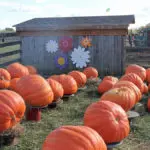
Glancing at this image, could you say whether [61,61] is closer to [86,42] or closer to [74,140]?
[86,42]

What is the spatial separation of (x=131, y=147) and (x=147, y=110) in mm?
2788

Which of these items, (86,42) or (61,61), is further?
(61,61)

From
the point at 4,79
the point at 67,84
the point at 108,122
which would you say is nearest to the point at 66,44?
the point at 4,79

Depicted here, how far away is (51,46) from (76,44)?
1132 millimetres

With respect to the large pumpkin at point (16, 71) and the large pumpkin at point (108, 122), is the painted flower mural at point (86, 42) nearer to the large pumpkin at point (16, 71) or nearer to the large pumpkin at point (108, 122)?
the large pumpkin at point (16, 71)

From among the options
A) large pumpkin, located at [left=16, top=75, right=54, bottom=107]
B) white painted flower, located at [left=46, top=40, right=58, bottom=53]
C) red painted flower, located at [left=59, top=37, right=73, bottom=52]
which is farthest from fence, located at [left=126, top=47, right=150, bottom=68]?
large pumpkin, located at [left=16, top=75, right=54, bottom=107]

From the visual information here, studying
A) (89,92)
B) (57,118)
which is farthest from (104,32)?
(57,118)

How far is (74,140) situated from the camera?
13.6ft

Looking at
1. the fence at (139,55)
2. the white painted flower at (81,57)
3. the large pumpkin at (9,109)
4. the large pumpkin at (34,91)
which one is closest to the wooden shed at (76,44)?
the white painted flower at (81,57)

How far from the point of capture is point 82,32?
14.8 m

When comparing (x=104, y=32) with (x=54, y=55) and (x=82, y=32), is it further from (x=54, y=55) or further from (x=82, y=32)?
(x=54, y=55)

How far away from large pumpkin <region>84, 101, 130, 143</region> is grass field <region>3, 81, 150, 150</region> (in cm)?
63

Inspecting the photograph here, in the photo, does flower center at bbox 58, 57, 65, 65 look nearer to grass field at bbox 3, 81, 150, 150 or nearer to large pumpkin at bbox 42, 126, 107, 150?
grass field at bbox 3, 81, 150, 150

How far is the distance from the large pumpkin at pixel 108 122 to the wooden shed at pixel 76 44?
893 cm
